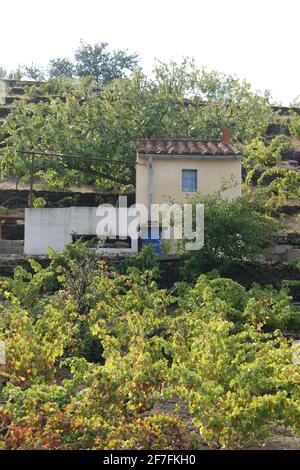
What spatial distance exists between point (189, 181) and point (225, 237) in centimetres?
364

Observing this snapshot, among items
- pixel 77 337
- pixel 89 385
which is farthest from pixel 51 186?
pixel 89 385

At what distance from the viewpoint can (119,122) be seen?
90.4 feet

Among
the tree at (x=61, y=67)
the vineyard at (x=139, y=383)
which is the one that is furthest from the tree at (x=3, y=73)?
the vineyard at (x=139, y=383)

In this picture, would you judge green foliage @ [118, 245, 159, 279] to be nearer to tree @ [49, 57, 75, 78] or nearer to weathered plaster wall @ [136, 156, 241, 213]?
weathered plaster wall @ [136, 156, 241, 213]

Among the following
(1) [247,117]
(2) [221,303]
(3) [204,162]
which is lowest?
(2) [221,303]

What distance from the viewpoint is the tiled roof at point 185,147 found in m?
23.2

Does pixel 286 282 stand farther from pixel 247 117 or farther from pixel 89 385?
pixel 247 117

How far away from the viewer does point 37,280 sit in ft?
59.3

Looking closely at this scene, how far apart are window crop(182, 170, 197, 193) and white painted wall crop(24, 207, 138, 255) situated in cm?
270

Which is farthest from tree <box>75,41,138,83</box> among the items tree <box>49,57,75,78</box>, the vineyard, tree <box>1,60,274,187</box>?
the vineyard

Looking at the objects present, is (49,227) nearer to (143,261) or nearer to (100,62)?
(143,261)

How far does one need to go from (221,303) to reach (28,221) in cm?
876

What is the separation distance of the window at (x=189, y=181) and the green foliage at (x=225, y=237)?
2.60 metres

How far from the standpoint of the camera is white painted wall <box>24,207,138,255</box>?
2219 cm
